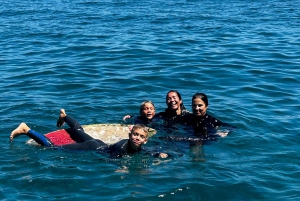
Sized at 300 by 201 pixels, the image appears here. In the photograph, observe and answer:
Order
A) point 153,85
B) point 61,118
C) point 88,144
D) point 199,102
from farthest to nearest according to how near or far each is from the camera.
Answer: point 153,85
point 61,118
point 199,102
point 88,144

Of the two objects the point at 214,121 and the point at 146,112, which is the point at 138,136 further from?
the point at 214,121

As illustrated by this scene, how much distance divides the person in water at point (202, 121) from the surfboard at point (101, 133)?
0.94 metres

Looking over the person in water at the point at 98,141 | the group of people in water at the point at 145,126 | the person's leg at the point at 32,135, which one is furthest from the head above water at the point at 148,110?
the person's leg at the point at 32,135

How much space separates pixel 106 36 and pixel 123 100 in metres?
8.43

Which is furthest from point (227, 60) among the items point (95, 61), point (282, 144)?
point (282, 144)

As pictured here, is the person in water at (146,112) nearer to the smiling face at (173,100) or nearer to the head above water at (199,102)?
the smiling face at (173,100)

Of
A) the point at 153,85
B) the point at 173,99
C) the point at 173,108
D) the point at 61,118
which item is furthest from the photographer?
the point at 153,85

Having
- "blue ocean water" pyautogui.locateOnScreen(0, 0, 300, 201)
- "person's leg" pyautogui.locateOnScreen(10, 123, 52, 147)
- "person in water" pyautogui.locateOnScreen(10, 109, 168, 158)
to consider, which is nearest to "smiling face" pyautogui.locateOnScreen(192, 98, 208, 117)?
"blue ocean water" pyautogui.locateOnScreen(0, 0, 300, 201)

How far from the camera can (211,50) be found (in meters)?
19.0

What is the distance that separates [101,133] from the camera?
11.0m

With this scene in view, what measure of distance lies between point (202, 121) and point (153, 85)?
387cm

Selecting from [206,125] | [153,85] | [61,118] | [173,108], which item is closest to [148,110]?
[173,108]

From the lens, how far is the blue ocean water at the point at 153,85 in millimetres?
8375

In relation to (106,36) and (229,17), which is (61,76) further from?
(229,17)
